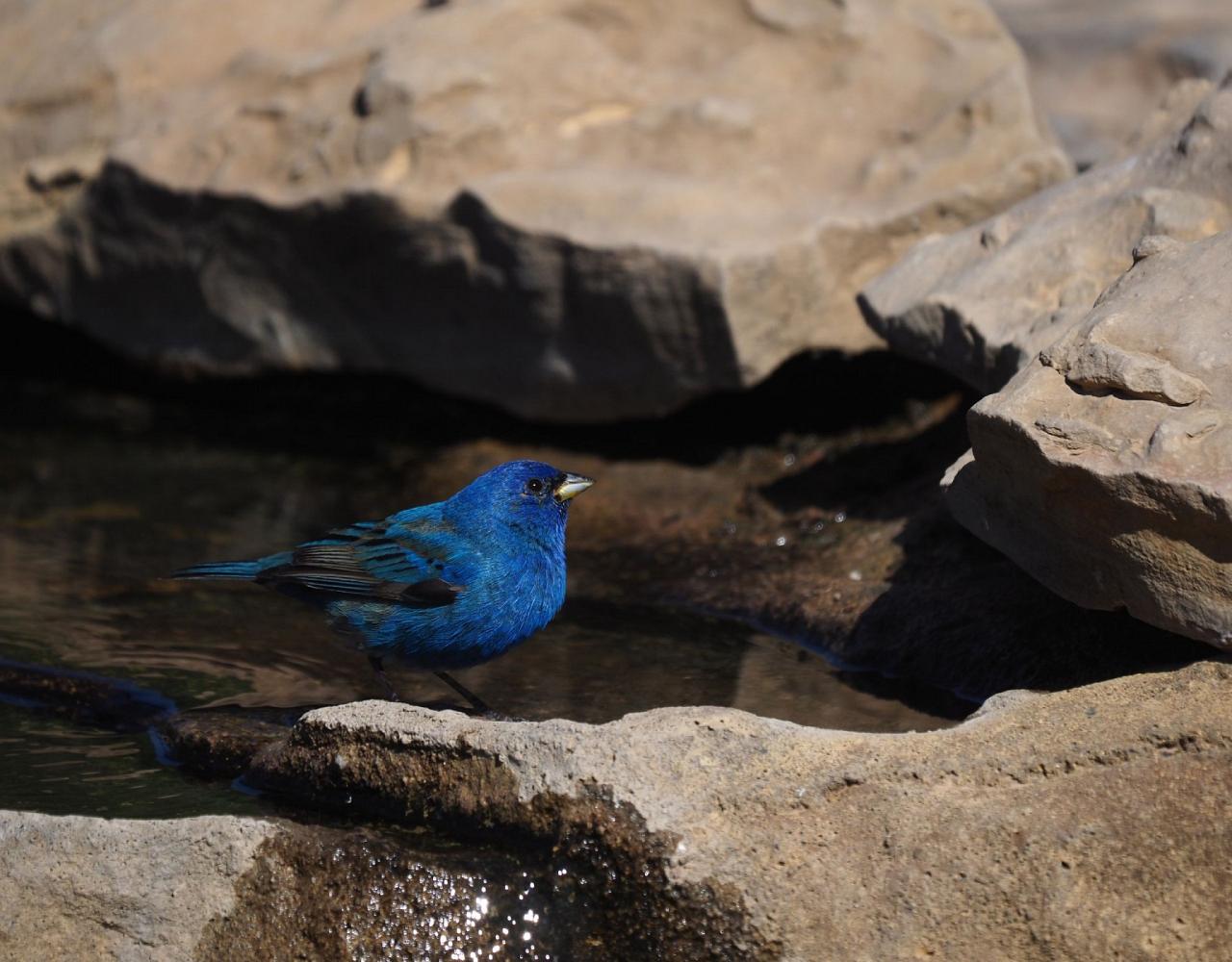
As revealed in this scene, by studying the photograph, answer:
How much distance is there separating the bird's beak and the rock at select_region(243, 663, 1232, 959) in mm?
1250

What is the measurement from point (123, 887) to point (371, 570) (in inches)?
57.5

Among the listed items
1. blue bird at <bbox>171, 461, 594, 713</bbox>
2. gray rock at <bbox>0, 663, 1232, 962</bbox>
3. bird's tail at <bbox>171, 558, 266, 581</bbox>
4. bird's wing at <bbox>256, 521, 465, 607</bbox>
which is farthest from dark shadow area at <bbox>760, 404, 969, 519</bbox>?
gray rock at <bbox>0, 663, 1232, 962</bbox>

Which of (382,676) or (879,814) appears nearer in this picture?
(879,814)

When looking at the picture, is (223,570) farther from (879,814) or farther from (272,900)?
(879,814)

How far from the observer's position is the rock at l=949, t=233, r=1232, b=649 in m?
3.19

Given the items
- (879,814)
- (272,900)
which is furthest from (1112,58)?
(272,900)

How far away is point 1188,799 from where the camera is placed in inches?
114

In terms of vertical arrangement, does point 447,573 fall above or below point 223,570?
above

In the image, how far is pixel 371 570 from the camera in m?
4.30

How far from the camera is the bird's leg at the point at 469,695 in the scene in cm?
426

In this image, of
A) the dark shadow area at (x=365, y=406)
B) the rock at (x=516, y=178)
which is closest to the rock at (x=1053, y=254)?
the rock at (x=516, y=178)

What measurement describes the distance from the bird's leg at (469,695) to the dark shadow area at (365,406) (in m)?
2.22

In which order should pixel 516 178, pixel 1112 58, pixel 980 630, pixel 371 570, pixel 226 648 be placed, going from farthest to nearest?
pixel 1112 58
pixel 516 178
pixel 226 648
pixel 980 630
pixel 371 570

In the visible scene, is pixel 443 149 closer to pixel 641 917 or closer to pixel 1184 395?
pixel 1184 395
